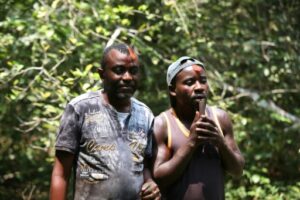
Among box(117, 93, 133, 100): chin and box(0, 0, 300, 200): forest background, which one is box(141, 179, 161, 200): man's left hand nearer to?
box(117, 93, 133, 100): chin

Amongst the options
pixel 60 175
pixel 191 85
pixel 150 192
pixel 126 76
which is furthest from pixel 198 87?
pixel 60 175

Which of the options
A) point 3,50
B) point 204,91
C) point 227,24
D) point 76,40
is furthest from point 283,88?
point 204,91

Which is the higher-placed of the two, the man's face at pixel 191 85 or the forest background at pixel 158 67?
the man's face at pixel 191 85

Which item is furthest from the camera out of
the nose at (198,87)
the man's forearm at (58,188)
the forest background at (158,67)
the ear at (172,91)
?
the forest background at (158,67)

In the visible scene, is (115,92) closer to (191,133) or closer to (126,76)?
(126,76)

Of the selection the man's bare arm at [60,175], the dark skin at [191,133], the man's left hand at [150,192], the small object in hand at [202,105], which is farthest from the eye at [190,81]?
the man's bare arm at [60,175]

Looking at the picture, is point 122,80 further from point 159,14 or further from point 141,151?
point 159,14

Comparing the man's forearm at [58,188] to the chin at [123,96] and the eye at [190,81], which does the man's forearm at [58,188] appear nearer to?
the chin at [123,96]

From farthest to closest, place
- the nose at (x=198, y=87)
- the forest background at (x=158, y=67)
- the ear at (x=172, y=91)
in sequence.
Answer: the forest background at (x=158, y=67) → the ear at (x=172, y=91) → the nose at (x=198, y=87)

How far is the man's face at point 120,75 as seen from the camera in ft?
9.49

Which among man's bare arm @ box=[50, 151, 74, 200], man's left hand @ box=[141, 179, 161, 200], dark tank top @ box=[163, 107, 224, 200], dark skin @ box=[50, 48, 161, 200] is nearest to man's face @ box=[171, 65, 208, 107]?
dark tank top @ box=[163, 107, 224, 200]

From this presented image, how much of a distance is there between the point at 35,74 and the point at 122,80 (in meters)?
2.85

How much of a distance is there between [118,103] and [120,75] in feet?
0.48

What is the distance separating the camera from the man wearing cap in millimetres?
3035
